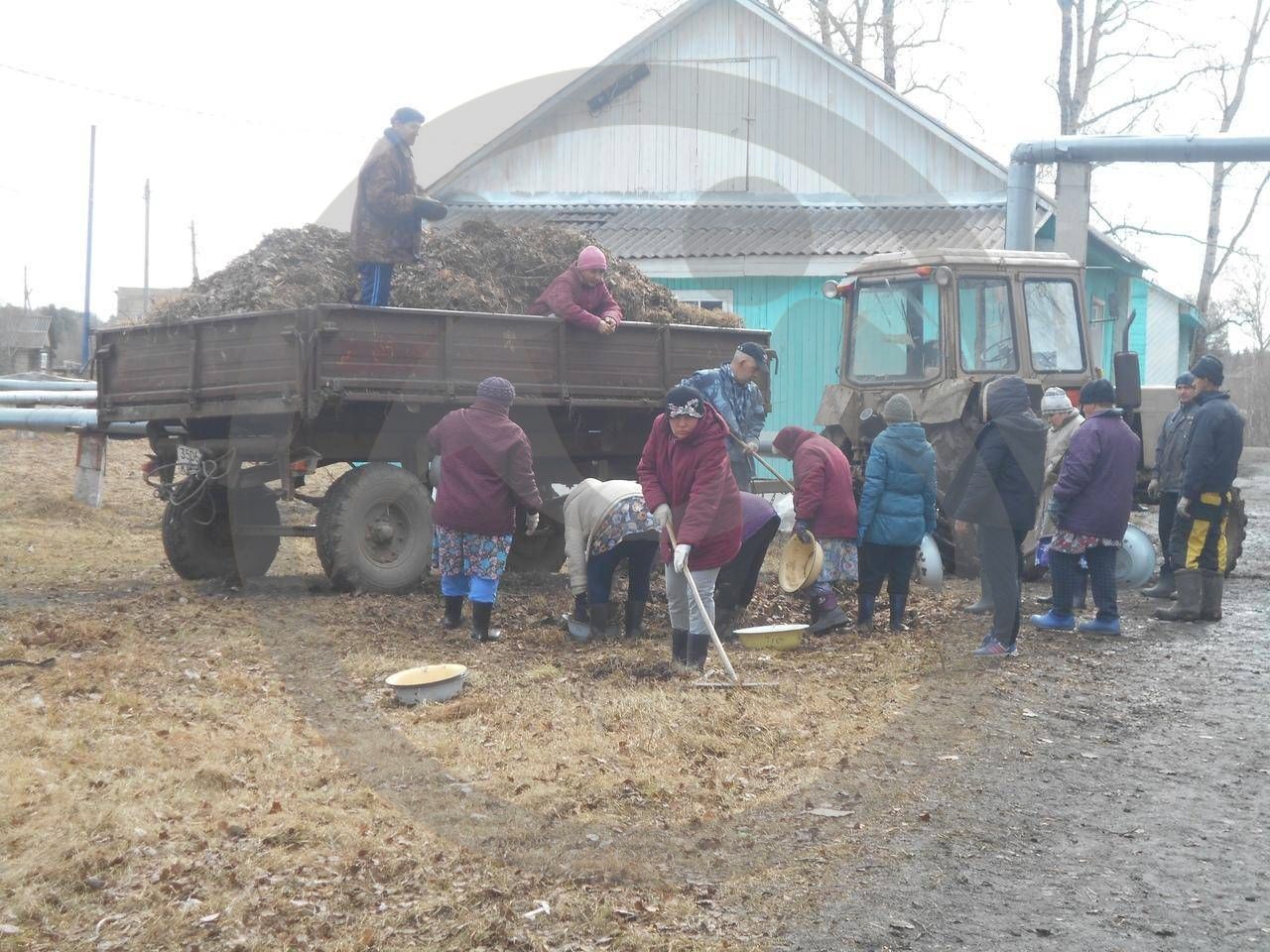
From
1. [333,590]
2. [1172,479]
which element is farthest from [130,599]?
[1172,479]

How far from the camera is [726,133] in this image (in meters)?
22.0

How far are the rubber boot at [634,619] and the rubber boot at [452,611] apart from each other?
107cm

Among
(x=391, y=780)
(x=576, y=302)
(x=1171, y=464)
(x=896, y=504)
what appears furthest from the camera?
(x=1171, y=464)

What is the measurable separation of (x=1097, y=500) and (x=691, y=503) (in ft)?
11.2

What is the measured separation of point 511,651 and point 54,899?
4.23 meters

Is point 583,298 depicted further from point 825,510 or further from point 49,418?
point 49,418

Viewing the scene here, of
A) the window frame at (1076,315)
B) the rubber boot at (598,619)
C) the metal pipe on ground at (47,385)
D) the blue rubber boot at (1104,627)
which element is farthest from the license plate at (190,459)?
the metal pipe on ground at (47,385)

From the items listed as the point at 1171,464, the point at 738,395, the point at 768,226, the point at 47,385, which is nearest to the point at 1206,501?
the point at 1171,464

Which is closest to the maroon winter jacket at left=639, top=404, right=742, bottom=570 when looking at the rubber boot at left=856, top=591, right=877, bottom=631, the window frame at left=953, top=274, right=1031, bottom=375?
Answer: the rubber boot at left=856, top=591, right=877, bottom=631

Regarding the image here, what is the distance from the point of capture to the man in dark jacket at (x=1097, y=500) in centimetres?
918

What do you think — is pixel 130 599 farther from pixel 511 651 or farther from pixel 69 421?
pixel 69 421

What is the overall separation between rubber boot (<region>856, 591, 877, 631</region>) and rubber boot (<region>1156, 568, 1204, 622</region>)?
2348 mm

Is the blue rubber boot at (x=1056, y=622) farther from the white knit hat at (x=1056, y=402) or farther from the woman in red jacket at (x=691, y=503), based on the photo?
the woman in red jacket at (x=691, y=503)

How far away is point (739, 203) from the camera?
20.9 meters
